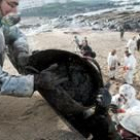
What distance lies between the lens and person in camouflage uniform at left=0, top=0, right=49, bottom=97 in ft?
11.1

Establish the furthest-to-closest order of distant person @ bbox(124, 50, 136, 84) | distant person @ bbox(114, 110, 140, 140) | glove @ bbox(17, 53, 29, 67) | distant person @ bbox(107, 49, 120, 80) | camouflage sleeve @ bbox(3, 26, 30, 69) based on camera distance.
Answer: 1. distant person @ bbox(107, 49, 120, 80)
2. distant person @ bbox(124, 50, 136, 84)
3. camouflage sleeve @ bbox(3, 26, 30, 69)
4. glove @ bbox(17, 53, 29, 67)
5. distant person @ bbox(114, 110, 140, 140)

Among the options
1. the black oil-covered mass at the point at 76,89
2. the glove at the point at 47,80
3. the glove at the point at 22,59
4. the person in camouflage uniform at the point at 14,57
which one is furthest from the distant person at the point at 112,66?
the glove at the point at 47,80

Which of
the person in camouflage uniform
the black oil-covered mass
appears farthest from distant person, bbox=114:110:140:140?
the person in camouflage uniform

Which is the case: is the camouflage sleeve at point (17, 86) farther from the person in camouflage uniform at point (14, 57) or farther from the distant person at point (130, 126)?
the distant person at point (130, 126)

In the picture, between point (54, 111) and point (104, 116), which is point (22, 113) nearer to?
point (54, 111)

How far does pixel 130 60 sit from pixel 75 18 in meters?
36.6

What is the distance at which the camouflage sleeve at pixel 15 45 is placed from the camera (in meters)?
4.51

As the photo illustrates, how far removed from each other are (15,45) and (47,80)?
140 centimetres

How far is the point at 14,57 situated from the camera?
461cm

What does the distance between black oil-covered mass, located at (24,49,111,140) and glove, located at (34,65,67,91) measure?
16 centimetres

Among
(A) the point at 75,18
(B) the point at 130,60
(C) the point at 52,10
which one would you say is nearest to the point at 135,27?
(A) the point at 75,18

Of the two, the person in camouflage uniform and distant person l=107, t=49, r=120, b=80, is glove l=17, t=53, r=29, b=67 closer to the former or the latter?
the person in camouflage uniform

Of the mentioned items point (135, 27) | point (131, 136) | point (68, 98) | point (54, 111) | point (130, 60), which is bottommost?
point (135, 27)

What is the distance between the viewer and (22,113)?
4172 mm
